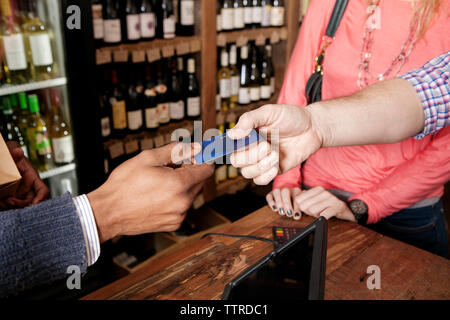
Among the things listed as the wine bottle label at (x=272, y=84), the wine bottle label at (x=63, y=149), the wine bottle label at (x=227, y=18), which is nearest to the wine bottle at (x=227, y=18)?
the wine bottle label at (x=227, y=18)

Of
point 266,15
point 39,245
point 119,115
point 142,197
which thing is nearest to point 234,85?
point 266,15

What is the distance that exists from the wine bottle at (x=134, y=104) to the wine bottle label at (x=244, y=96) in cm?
74

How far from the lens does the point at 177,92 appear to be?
8.31 ft

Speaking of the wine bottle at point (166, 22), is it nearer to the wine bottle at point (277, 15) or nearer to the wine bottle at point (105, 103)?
the wine bottle at point (105, 103)

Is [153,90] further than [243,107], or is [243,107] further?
[243,107]

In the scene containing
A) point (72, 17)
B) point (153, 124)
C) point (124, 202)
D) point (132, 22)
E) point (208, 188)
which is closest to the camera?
point (124, 202)

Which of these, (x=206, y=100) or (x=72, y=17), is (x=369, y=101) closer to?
(x=72, y=17)

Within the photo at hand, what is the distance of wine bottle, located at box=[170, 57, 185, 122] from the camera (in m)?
2.41

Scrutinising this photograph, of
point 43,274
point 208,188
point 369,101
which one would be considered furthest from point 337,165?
point 208,188

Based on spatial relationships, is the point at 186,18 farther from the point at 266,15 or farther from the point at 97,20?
the point at 266,15

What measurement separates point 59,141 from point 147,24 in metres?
0.81

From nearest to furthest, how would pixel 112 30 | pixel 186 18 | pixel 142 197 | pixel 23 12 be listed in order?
pixel 142 197, pixel 23 12, pixel 112 30, pixel 186 18

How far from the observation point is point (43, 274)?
671 millimetres

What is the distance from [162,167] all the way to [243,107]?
80.4 inches
